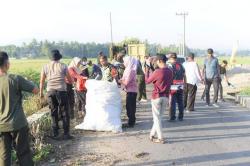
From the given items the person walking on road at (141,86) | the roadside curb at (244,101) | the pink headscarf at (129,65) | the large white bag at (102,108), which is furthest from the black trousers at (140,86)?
the large white bag at (102,108)

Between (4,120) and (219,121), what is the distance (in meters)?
7.08

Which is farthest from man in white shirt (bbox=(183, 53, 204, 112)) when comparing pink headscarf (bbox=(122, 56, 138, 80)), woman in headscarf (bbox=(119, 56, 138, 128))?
pink headscarf (bbox=(122, 56, 138, 80))

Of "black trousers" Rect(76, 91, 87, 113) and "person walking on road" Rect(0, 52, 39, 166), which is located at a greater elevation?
"person walking on road" Rect(0, 52, 39, 166)

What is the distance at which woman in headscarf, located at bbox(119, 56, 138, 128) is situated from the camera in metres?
10.8

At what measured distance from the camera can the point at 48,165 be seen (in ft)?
25.6

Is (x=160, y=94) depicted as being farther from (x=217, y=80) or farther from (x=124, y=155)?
(x=217, y=80)

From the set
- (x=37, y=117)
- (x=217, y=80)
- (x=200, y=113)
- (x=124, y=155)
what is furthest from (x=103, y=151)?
(x=217, y=80)

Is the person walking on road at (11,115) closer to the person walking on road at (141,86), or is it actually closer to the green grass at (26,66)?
the person walking on road at (141,86)

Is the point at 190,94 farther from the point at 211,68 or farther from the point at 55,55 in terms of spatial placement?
the point at 55,55

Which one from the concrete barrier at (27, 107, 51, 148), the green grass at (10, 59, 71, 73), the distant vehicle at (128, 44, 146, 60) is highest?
the distant vehicle at (128, 44, 146, 60)

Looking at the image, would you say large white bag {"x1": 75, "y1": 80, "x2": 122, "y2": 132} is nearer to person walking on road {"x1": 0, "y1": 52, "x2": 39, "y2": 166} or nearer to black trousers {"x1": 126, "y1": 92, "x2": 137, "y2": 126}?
black trousers {"x1": 126, "y1": 92, "x2": 137, "y2": 126}

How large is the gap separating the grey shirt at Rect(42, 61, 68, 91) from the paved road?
48.6 inches

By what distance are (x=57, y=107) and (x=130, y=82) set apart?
2.02m

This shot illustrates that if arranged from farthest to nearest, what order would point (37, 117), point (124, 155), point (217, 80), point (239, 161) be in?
point (217, 80)
point (37, 117)
point (124, 155)
point (239, 161)
